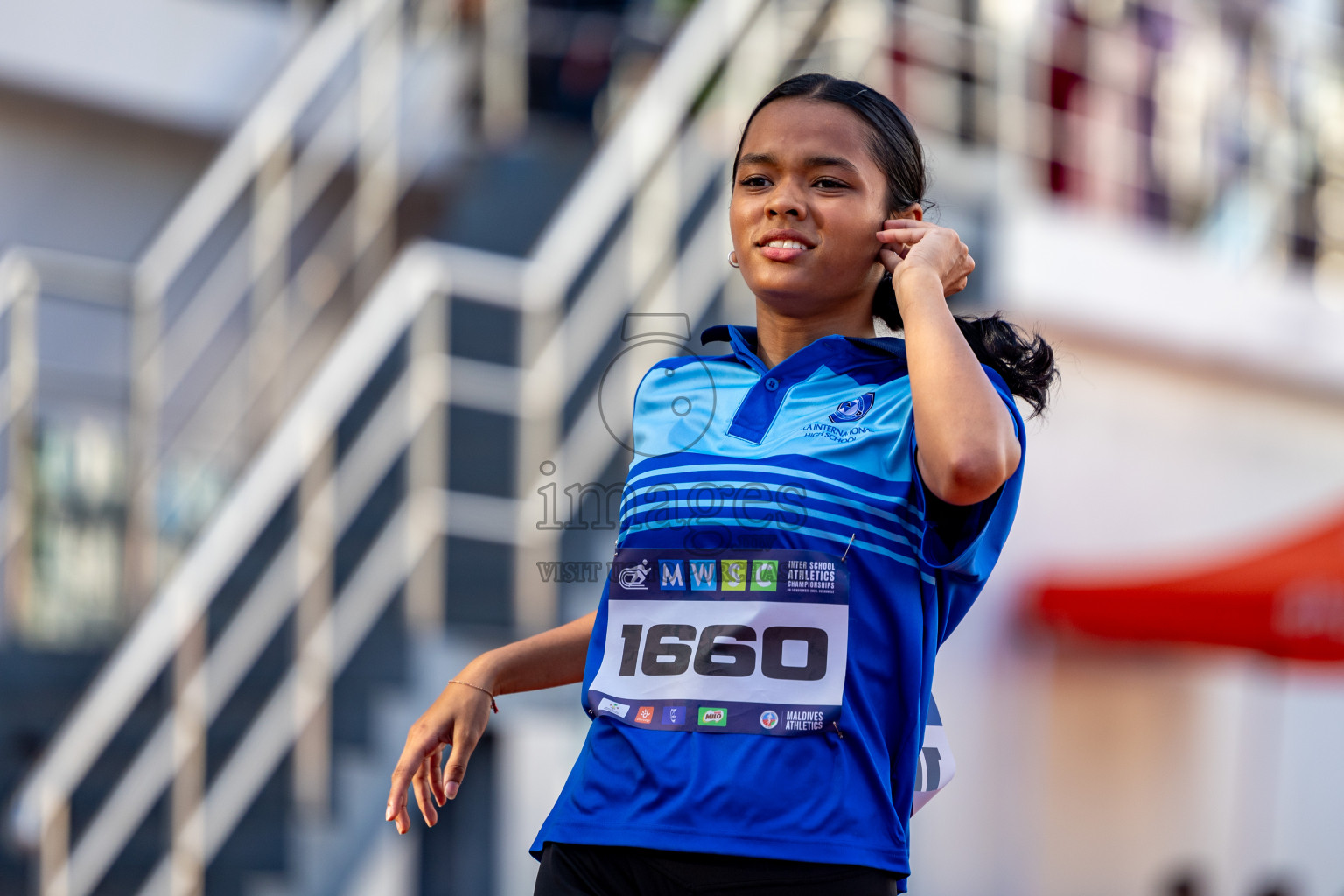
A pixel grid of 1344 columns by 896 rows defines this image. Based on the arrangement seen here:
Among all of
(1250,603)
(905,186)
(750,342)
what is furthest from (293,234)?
(905,186)

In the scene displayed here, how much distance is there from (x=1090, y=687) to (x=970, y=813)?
97 cm

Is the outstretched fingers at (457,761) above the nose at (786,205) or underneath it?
underneath

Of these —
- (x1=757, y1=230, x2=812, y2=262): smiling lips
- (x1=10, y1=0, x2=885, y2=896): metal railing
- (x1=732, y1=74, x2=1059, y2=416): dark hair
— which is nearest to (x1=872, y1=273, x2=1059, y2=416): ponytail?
(x1=732, y1=74, x2=1059, y2=416): dark hair

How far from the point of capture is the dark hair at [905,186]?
150cm

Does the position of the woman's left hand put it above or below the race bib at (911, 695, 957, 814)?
above

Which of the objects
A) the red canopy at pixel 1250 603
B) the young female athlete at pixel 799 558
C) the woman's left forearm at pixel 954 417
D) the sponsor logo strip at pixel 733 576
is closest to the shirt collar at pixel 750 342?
the young female athlete at pixel 799 558

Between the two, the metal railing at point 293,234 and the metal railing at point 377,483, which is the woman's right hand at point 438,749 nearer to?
the metal railing at point 377,483

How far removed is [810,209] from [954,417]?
28cm

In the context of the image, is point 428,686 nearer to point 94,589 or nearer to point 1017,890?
point 94,589

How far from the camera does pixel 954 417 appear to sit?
1.28 meters

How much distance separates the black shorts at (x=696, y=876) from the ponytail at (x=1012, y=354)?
475mm

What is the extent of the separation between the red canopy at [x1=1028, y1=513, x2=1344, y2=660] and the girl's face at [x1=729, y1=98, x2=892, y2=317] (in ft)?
14.2

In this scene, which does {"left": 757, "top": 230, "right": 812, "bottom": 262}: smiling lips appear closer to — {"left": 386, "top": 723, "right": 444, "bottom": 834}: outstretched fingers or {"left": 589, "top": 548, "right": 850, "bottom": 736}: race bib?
{"left": 589, "top": 548, "right": 850, "bottom": 736}: race bib

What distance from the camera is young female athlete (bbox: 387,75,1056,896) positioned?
1.32 metres
